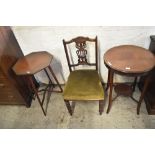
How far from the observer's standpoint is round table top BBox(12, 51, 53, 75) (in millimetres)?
1739

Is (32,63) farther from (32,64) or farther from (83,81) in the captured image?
(83,81)

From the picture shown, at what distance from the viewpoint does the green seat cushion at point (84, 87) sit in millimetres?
1681

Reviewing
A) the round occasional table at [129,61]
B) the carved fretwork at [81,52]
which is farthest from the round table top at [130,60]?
the carved fretwork at [81,52]

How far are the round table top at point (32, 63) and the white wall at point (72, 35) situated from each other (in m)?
0.15

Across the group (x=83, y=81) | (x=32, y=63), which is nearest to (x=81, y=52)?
(x=83, y=81)

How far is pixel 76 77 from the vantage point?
1.90 metres

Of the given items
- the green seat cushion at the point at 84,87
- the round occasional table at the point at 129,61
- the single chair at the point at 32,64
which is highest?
the round occasional table at the point at 129,61

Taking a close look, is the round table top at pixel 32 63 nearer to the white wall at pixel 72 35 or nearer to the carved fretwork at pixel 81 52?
the white wall at pixel 72 35

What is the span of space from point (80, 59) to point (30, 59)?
0.59 meters

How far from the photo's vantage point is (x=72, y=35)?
1912 mm

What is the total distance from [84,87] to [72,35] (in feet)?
2.11

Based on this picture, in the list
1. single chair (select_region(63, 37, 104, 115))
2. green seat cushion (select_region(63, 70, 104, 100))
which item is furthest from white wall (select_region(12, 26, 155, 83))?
green seat cushion (select_region(63, 70, 104, 100))

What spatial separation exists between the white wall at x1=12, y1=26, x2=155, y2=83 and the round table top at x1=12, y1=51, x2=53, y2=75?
151mm
